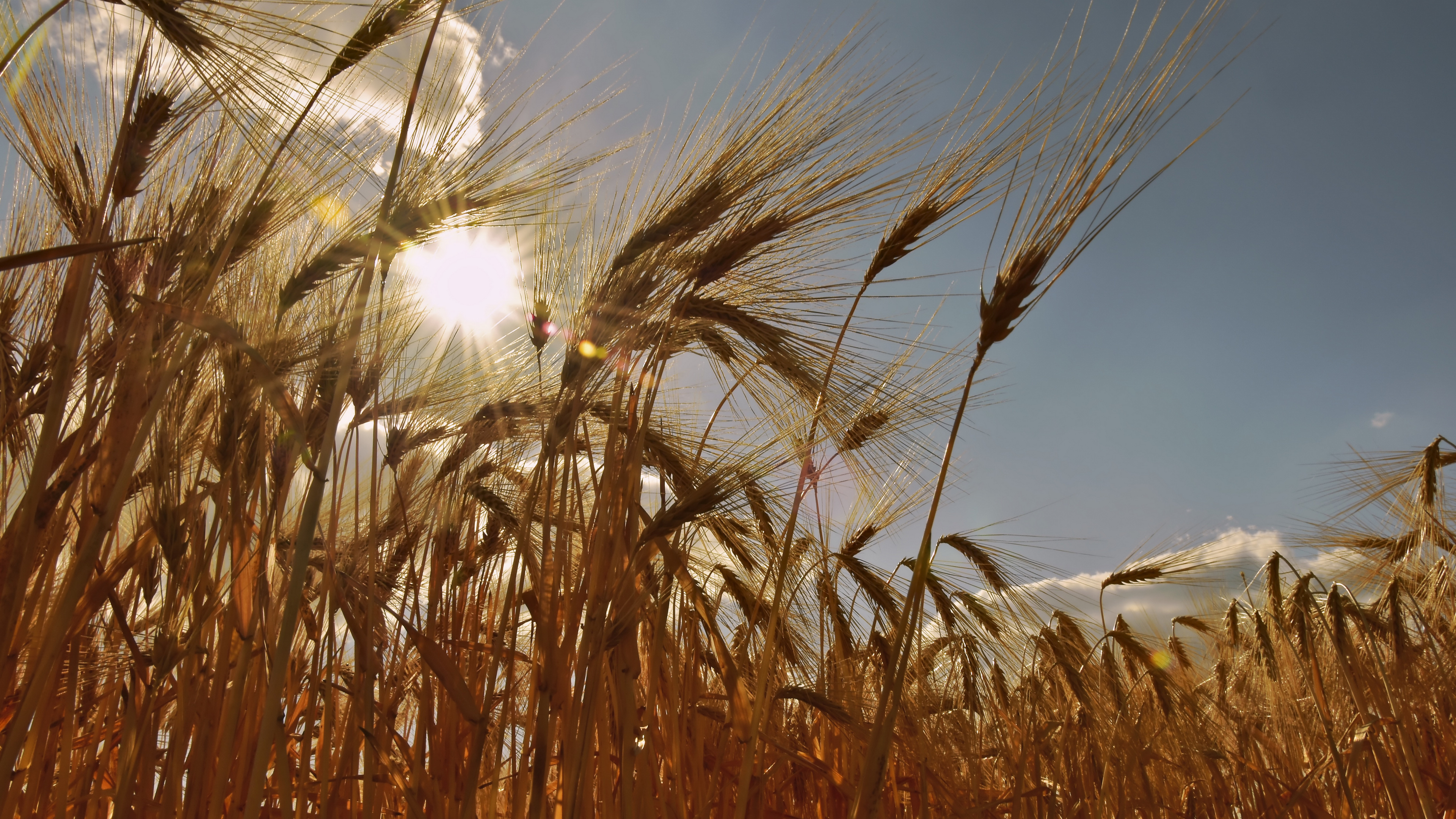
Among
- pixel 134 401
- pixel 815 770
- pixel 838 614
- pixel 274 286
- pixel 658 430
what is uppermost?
pixel 274 286

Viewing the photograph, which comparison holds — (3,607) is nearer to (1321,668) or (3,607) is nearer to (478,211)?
(478,211)

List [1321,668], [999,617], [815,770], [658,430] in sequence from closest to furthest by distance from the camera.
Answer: [815,770] → [658,430] → [999,617] → [1321,668]

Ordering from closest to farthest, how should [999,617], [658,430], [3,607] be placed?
[3,607], [658,430], [999,617]

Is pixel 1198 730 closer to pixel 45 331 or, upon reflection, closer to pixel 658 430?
pixel 658 430

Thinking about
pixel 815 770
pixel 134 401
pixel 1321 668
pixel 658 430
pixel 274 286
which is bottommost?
pixel 815 770

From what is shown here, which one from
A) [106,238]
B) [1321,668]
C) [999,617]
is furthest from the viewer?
[1321,668]

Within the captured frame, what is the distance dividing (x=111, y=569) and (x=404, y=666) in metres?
0.64

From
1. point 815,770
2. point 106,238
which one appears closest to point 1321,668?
point 815,770

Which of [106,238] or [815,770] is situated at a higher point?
[106,238]

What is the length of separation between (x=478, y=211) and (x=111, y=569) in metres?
0.98

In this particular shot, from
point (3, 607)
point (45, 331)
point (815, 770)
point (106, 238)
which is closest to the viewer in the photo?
point (3, 607)

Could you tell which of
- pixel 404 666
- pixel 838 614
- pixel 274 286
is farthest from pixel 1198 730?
pixel 274 286

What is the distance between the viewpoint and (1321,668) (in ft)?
10.1

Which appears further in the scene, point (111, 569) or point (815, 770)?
point (815, 770)
